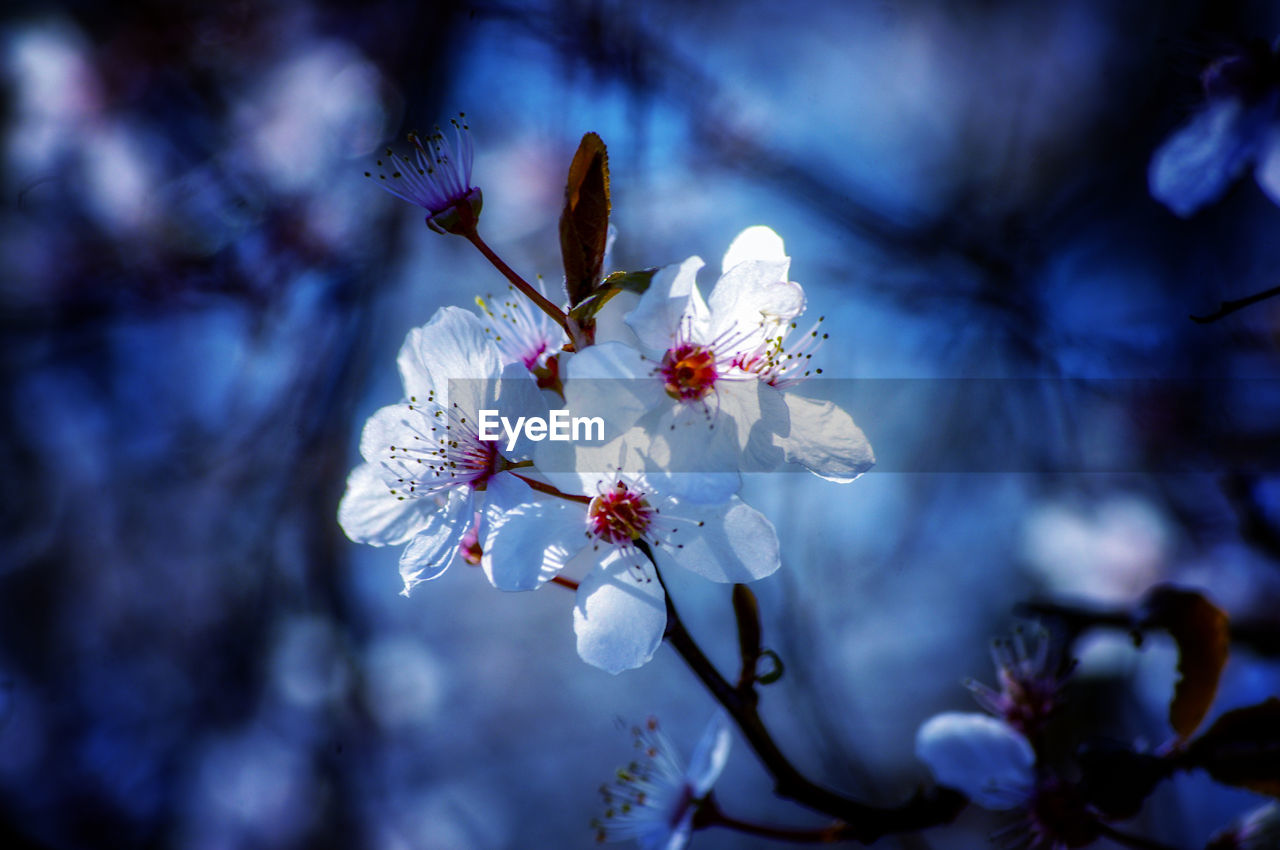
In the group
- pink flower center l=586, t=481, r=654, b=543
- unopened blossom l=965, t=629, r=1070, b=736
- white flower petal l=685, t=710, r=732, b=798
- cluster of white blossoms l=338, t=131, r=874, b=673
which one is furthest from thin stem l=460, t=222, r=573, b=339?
unopened blossom l=965, t=629, r=1070, b=736

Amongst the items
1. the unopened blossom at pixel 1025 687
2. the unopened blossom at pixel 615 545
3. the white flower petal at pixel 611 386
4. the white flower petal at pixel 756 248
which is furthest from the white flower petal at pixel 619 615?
the unopened blossom at pixel 1025 687

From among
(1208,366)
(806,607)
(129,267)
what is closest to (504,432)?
(806,607)

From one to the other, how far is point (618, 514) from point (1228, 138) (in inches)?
29.7

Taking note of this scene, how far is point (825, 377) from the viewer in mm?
1160

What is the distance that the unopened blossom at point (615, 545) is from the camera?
0.48m

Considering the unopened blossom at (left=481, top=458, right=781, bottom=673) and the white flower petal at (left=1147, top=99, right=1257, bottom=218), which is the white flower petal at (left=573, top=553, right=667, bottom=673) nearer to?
the unopened blossom at (left=481, top=458, right=781, bottom=673)

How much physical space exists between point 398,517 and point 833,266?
1110 mm

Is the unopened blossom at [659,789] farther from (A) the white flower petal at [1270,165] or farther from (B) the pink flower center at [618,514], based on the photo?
(A) the white flower petal at [1270,165]

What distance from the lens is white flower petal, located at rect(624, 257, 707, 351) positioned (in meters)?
0.45

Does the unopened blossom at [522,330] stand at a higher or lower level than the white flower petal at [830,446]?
higher

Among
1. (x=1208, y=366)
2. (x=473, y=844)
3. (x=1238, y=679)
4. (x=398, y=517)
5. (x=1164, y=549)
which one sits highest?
(x=1208, y=366)

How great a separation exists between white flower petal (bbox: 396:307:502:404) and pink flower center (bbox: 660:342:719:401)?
121 mm

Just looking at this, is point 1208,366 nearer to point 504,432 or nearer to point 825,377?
point 825,377

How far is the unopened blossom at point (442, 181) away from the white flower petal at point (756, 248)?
199 millimetres
